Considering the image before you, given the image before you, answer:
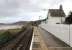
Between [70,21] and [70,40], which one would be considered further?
[70,40]

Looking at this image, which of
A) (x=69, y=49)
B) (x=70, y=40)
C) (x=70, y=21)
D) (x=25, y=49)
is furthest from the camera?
(x=25, y=49)

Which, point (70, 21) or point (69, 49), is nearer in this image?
point (70, 21)

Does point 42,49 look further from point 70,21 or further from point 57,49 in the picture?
point 70,21

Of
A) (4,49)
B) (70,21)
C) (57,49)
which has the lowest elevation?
(4,49)

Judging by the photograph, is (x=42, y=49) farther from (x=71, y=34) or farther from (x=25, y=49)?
(x=25, y=49)

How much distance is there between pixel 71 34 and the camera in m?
11.7

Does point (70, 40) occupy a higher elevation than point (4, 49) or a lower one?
higher

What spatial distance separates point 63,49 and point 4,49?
28.6 ft

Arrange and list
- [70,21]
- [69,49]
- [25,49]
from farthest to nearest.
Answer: [25,49] < [69,49] < [70,21]

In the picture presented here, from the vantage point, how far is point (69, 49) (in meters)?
9.55

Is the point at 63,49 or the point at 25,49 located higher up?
the point at 63,49

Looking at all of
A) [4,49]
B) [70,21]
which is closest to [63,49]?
[70,21]

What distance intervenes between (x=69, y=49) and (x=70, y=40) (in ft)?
5.02

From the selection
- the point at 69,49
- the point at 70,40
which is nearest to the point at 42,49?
the point at 70,40
